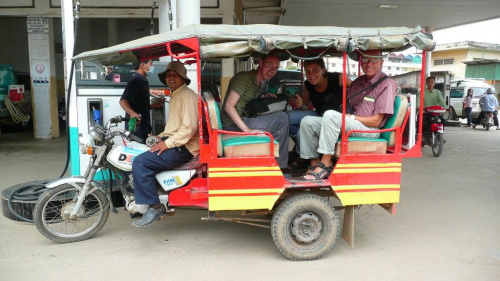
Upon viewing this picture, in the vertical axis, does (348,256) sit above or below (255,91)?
below

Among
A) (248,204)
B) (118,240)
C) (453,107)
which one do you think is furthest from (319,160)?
(453,107)

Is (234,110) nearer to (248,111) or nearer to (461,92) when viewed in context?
(248,111)

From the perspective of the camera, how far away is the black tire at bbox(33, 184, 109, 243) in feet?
12.6

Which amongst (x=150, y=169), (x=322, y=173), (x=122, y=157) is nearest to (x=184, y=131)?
(x=150, y=169)

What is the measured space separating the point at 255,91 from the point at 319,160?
94cm

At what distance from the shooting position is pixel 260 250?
13.0 ft

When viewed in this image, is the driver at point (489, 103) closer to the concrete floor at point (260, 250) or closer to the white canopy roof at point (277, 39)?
the concrete floor at point (260, 250)

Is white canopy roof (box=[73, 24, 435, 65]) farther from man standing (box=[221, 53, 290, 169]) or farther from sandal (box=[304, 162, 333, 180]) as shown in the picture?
sandal (box=[304, 162, 333, 180])

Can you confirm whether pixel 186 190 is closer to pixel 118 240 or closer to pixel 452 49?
pixel 118 240

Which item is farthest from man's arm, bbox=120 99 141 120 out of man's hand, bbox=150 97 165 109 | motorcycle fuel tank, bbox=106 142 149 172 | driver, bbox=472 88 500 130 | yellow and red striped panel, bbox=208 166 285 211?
driver, bbox=472 88 500 130

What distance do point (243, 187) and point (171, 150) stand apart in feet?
2.64

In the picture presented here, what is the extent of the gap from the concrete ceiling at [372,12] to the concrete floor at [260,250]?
27.0 feet

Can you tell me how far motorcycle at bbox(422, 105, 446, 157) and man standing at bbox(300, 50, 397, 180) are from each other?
557cm

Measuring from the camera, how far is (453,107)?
19.1 meters
